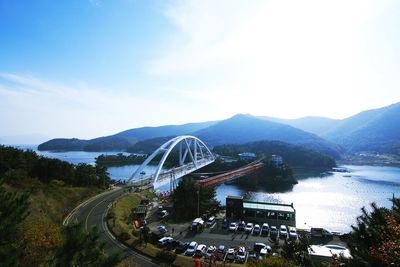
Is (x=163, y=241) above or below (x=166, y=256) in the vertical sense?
below

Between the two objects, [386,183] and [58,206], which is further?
[386,183]

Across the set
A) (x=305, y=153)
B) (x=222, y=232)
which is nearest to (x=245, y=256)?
(x=222, y=232)

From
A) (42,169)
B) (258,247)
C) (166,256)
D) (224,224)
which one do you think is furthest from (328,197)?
(42,169)

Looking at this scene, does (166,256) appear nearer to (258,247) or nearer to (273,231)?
(258,247)

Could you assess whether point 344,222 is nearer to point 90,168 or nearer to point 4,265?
point 90,168

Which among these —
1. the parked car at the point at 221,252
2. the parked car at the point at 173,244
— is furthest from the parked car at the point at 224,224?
the parked car at the point at 173,244

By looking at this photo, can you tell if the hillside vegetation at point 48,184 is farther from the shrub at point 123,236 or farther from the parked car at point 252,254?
the parked car at point 252,254

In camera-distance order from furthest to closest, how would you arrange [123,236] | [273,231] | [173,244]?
1. [273,231]
2. [173,244]
3. [123,236]
